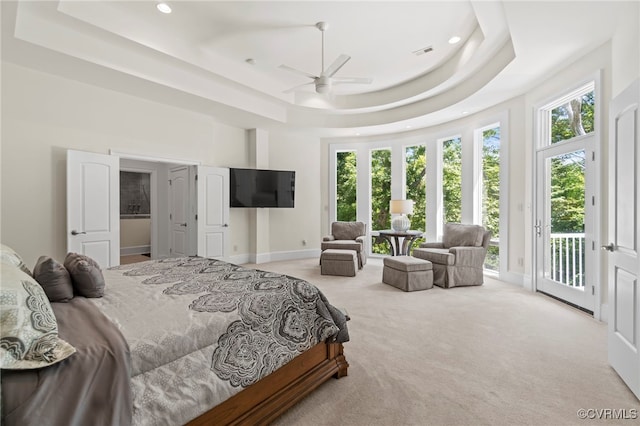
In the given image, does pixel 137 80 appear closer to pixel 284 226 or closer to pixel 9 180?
pixel 9 180

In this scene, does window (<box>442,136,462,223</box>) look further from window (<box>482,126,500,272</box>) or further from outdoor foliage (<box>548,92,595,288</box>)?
outdoor foliage (<box>548,92,595,288</box>)

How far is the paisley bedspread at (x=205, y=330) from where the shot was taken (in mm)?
1322

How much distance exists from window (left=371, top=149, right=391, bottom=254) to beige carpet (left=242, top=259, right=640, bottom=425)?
11.4ft

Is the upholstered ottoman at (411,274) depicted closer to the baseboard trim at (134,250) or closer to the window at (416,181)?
the window at (416,181)

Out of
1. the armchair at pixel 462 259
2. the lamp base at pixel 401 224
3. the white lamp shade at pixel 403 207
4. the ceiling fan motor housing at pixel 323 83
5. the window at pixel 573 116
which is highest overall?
the ceiling fan motor housing at pixel 323 83

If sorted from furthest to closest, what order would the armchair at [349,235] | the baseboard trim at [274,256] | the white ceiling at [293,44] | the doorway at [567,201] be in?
the baseboard trim at [274,256] → the armchair at [349,235] → the doorway at [567,201] → the white ceiling at [293,44]

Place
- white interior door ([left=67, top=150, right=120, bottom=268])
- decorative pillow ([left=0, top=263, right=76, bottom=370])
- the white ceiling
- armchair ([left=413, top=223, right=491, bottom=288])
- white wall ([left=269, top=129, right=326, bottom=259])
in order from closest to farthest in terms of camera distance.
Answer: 1. decorative pillow ([left=0, top=263, right=76, bottom=370])
2. the white ceiling
3. white interior door ([left=67, top=150, right=120, bottom=268])
4. armchair ([left=413, top=223, right=491, bottom=288])
5. white wall ([left=269, top=129, right=326, bottom=259])

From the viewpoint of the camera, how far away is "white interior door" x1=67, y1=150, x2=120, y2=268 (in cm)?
404

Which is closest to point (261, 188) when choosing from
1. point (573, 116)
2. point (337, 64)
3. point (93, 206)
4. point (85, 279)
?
point (93, 206)

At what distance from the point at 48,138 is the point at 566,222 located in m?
6.38

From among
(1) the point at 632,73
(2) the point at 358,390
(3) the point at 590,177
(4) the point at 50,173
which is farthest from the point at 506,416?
(4) the point at 50,173

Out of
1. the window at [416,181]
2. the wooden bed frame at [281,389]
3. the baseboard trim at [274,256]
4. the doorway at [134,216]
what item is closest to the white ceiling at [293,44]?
the window at [416,181]

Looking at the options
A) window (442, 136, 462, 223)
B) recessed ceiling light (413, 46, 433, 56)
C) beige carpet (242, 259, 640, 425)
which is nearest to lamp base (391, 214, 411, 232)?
window (442, 136, 462, 223)

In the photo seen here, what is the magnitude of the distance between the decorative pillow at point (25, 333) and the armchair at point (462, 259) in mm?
4386
